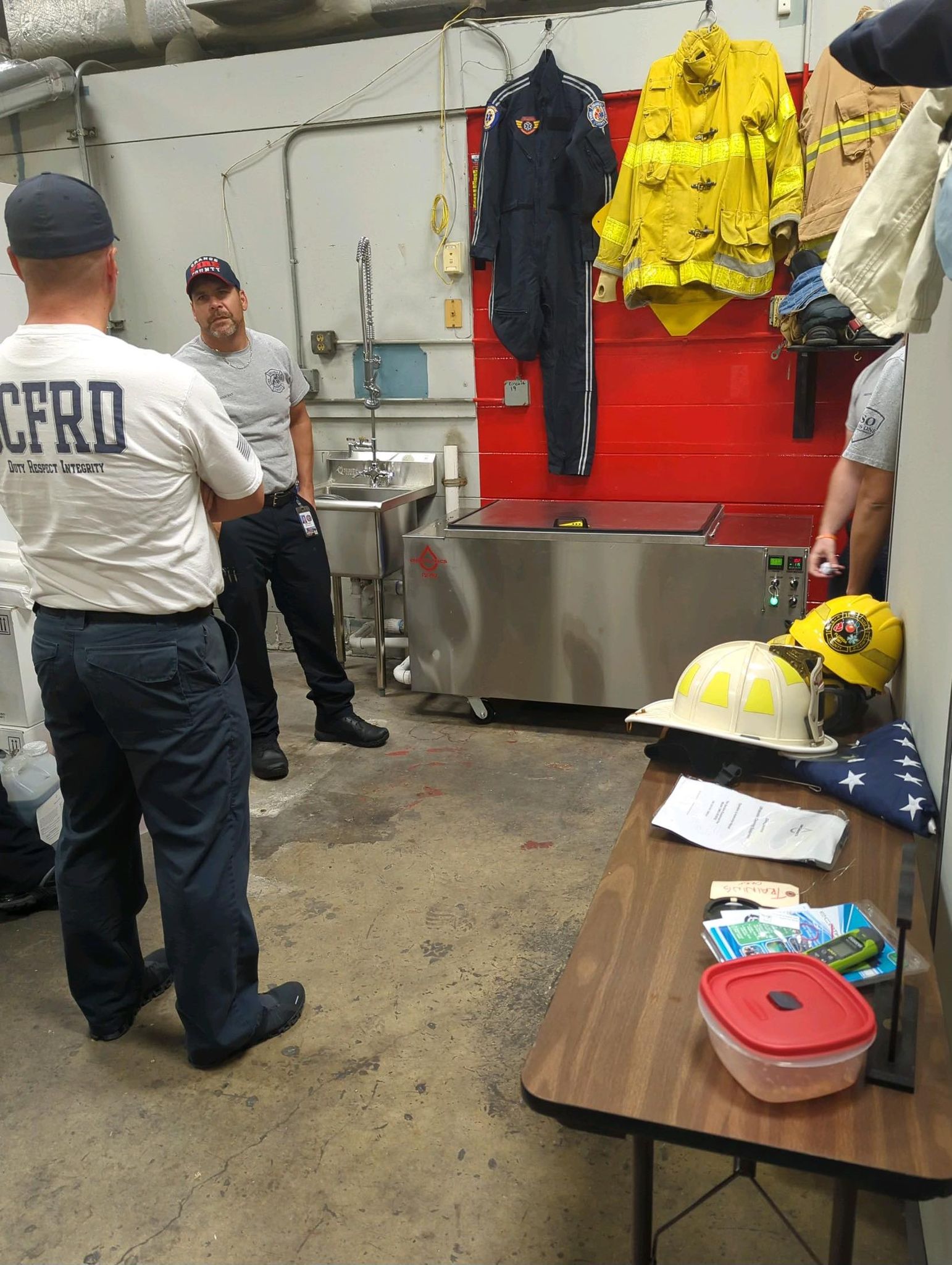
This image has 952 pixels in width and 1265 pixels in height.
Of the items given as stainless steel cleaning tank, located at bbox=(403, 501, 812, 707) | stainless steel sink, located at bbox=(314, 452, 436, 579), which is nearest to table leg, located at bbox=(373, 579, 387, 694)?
stainless steel sink, located at bbox=(314, 452, 436, 579)

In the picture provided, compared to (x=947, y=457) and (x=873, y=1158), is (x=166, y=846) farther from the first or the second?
(x=947, y=457)

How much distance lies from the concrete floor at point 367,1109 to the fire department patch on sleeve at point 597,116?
A: 8.24 ft

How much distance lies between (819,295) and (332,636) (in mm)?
1979

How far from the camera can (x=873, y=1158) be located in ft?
2.75

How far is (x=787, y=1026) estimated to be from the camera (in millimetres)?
927

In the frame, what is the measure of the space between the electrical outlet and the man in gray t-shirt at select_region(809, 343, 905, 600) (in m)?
1.87

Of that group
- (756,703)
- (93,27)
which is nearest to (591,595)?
(756,703)

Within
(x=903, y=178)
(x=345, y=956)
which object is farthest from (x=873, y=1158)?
(x=345, y=956)

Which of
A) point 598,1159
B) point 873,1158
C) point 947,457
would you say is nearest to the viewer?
point 873,1158

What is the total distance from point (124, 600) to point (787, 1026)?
3.95 feet

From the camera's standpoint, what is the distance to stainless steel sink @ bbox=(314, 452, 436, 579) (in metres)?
3.74

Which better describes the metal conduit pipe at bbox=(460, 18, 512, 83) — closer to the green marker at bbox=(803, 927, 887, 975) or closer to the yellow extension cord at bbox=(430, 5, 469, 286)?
the yellow extension cord at bbox=(430, 5, 469, 286)

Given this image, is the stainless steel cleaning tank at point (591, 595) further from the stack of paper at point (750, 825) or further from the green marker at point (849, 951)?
the green marker at point (849, 951)

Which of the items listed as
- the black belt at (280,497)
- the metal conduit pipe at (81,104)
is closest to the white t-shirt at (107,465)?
the black belt at (280,497)
